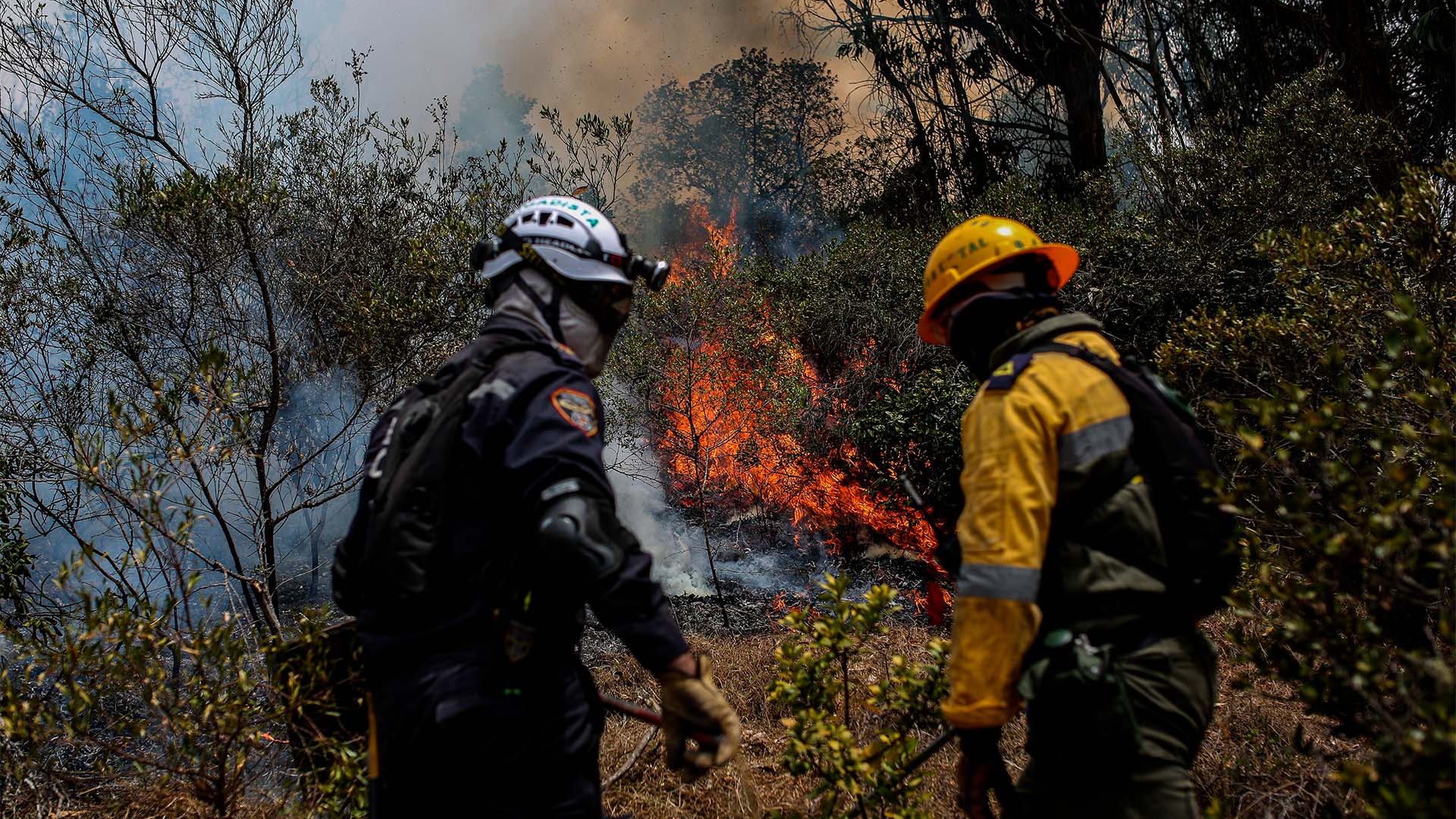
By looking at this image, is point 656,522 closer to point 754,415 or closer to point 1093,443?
point 754,415

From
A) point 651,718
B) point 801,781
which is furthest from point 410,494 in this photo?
point 801,781

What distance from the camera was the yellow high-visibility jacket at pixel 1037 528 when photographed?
1.76 meters

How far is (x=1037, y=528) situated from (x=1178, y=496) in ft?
1.56

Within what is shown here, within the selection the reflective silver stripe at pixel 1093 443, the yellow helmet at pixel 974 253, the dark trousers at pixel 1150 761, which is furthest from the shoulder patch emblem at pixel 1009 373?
the dark trousers at pixel 1150 761

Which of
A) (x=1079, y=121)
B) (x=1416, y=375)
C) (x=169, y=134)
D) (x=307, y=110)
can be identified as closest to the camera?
(x=1416, y=375)

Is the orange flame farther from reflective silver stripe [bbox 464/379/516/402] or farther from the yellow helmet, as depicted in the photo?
reflective silver stripe [bbox 464/379/516/402]

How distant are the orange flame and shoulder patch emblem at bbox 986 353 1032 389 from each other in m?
8.56

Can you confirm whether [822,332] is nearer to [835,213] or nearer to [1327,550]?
[835,213]

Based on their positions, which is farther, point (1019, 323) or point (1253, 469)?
point (1253, 469)

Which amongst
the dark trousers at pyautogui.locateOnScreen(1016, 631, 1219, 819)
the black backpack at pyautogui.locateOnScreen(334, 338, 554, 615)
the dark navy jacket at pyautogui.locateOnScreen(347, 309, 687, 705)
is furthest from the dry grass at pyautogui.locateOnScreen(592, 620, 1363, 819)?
the black backpack at pyautogui.locateOnScreen(334, 338, 554, 615)

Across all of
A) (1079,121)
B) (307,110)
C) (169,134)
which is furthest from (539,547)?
(1079,121)

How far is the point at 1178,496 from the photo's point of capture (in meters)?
1.96

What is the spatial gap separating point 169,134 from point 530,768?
7.63 metres

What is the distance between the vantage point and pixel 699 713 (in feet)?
6.46
